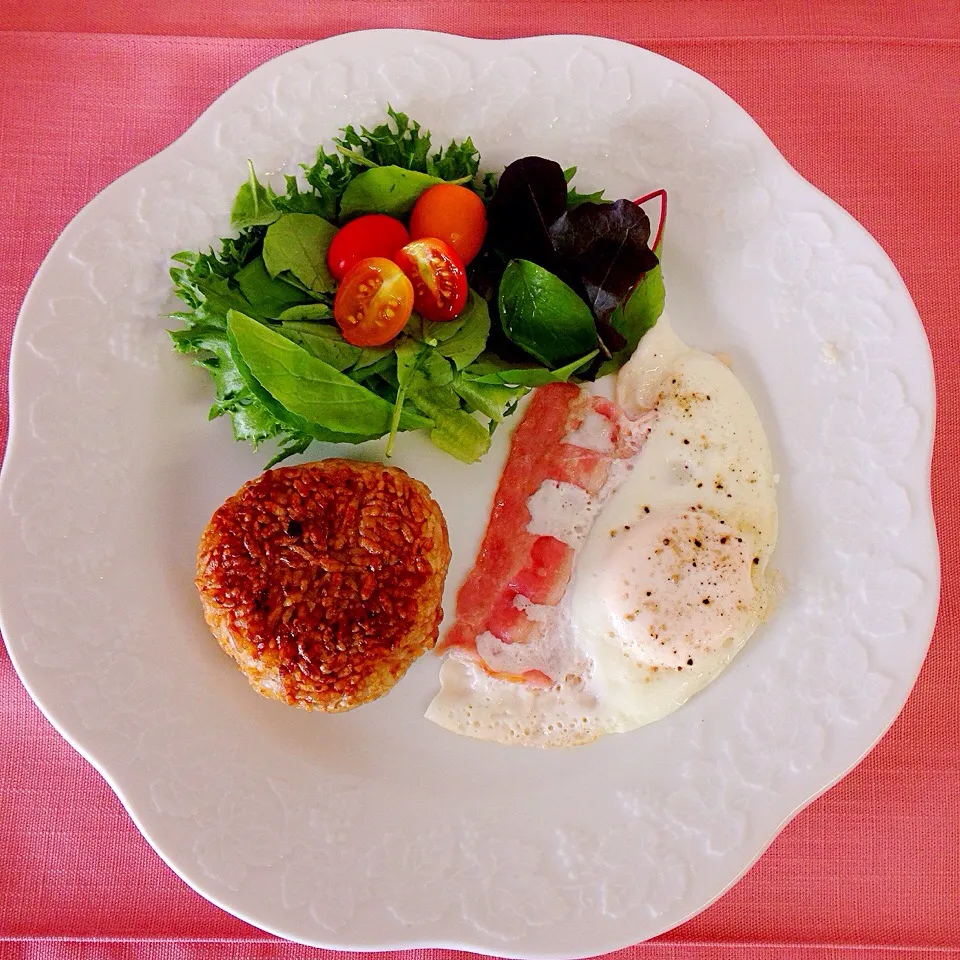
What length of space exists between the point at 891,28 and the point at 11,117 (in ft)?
11.5

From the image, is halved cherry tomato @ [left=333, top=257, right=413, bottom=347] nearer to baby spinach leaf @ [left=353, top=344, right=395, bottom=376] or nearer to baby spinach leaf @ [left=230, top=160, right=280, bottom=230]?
baby spinach leaf @ [left=353, top=344, right=395, bottom=376]

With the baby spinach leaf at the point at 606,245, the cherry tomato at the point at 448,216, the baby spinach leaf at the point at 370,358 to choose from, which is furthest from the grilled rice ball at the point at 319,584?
the baby spinach leaf at the point at 606,245

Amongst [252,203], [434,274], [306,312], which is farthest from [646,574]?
[252,203]

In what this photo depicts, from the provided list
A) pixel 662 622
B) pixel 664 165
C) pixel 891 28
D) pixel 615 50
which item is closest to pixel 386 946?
pixel 662 622

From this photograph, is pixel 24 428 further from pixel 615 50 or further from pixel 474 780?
pixel 615 50

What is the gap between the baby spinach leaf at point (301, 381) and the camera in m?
2.71

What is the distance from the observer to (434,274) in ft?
9.43

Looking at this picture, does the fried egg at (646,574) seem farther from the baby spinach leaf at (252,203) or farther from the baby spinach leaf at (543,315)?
the baby spinach leaf at (252,203)

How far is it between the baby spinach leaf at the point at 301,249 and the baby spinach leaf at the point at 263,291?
2.0 inches

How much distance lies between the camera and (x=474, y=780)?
324 cm

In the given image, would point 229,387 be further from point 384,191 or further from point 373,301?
point 384,191

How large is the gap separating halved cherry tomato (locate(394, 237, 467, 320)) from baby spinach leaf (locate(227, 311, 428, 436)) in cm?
38

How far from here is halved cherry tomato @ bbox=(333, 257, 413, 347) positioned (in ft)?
9.23

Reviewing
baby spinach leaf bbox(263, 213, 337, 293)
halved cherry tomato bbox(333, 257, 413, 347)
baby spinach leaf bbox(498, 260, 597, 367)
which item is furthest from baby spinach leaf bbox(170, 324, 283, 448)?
baby spinach leaf bbox(498, 260, 597, 367)
